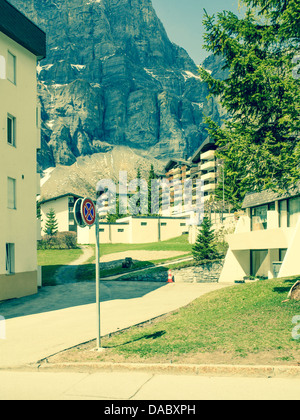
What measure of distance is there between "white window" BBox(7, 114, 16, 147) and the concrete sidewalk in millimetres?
17396

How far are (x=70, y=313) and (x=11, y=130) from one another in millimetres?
11230

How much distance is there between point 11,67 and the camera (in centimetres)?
2403

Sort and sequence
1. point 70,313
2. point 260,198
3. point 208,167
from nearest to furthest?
point 70,313
point 260,198
point 208,167

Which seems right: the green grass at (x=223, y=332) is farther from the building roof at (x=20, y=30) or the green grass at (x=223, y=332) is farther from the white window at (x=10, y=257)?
the building roof at (x=20, y=30)

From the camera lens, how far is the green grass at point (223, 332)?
9.42 metres

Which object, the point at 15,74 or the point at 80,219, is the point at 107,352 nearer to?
the point at 80,219

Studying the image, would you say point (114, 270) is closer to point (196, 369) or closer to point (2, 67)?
point (2, 67)

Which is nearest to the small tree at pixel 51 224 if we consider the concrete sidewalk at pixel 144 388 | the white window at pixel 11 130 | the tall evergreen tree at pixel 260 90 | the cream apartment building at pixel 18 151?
the cream apartment building at pixel 18 151

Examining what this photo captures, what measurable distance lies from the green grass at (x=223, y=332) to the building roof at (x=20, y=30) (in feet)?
57.9

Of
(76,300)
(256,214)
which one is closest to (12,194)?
(76,300)

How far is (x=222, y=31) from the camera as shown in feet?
45.4

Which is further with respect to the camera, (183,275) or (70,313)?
(183,275)

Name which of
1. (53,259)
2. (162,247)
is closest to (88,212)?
(53,259)
